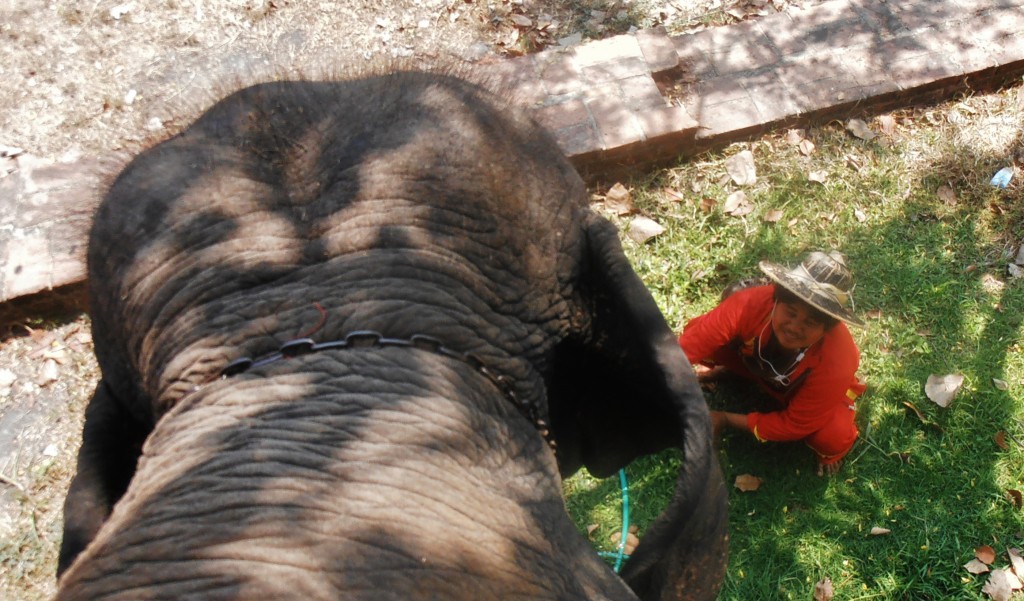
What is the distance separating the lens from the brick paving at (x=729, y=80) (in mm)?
5172

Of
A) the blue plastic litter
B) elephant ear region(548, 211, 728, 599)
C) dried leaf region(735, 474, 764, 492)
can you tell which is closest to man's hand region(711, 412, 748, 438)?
dried leaf region(735, 474, 764, 492)

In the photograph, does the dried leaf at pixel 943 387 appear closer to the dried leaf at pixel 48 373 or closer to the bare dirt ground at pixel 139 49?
the bare dirt ground at pixel 139 49

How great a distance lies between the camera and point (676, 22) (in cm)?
614

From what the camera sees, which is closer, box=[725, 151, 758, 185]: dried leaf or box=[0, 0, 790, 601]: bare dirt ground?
box=[0, 0, 790, 601]: bare dirt ground

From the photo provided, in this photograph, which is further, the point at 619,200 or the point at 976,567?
the point at 619,200

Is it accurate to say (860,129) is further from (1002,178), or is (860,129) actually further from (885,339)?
(885,339)

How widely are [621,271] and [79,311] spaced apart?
3.94 meters

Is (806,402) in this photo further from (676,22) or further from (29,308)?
(29,308)

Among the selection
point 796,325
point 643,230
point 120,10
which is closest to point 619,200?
point 643,230

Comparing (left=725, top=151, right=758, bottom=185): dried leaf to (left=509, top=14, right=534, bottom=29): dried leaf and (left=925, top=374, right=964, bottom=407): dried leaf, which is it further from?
(left=509, top=14, right=534, bottom=29): dried leaf

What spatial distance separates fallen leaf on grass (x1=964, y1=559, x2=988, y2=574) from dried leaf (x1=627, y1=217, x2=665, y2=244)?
2423 millimetres

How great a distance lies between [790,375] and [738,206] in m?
1.49

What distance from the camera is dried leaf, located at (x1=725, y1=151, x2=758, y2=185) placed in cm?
547

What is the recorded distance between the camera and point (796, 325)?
156 inches
